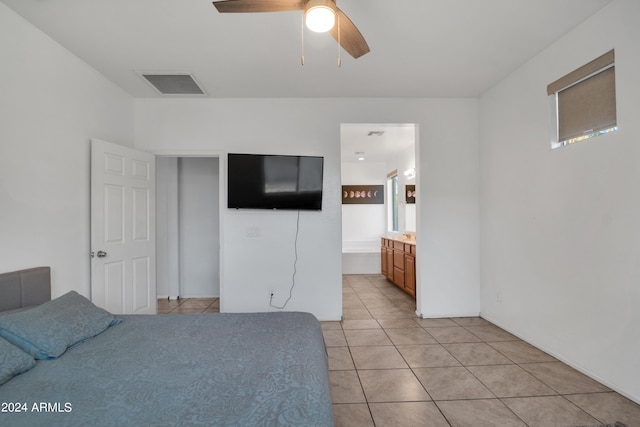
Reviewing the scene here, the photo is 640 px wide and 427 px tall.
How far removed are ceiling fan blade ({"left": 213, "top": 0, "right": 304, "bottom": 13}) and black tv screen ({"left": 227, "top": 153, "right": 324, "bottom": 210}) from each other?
1.90m

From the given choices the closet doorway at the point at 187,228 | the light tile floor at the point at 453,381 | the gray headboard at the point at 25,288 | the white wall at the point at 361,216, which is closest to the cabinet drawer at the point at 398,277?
the light tile floor at the point at 453,381

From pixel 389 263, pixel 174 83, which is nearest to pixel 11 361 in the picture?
pixel 174 83

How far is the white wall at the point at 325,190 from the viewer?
3.57 m

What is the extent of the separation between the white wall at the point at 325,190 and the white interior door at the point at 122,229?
565mm

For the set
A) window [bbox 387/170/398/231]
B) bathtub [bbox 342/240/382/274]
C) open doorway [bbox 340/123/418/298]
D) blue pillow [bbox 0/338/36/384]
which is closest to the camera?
blue pillow [bbox 0/338/36/384]

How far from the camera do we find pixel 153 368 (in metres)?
1.36

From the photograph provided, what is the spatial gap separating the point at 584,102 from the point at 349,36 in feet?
6.63

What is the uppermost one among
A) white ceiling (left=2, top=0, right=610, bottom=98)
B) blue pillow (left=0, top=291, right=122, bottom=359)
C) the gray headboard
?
white ceiling (left=2, top=0, right=610, bottom=98)

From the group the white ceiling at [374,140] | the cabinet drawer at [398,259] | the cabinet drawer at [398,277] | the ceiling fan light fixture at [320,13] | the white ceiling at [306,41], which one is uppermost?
the white ceiling at [306,41]

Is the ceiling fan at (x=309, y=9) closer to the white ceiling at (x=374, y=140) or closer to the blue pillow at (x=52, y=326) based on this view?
the blue pillow at (x=52, y=326)

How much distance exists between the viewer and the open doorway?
17.6 ft

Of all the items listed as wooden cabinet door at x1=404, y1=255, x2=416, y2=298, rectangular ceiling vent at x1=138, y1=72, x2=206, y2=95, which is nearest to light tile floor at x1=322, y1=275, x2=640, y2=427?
wooden cabinet door at x1=404, y1=255, x2=416, y2=298

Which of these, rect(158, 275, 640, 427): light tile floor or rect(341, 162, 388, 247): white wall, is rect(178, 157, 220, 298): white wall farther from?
rect(341, 162, 388, 247): white wall

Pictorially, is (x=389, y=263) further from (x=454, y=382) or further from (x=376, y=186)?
(x=454, y=382)
